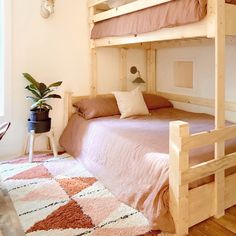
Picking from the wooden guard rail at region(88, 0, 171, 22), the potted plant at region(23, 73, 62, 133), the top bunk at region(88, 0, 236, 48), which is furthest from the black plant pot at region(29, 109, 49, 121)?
the wooden guard rail at region(88, 0, 171, 22)

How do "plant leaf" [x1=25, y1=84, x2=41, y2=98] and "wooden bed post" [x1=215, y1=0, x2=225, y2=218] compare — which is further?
"plant leaf" [x1=25, y1=84, x2=41, y2=98]

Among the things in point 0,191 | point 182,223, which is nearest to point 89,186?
point 0,191

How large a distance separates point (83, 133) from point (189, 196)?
159 cm

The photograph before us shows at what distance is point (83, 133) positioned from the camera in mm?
3115

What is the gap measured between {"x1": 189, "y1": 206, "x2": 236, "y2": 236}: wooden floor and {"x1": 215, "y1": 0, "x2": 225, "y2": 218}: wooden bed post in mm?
54

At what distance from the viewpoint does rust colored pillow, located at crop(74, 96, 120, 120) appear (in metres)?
3.25

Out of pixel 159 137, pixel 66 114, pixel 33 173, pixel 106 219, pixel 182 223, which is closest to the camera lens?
pixel 182 223

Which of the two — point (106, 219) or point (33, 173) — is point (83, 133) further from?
point (106, 219)

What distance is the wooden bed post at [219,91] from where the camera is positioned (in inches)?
72.5

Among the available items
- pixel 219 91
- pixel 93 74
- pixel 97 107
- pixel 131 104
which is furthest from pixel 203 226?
pixel 93 74

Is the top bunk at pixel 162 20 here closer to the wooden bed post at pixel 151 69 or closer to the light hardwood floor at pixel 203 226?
the wooden bed post at pixel 151 69

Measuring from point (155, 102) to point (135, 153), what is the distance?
1589 millimetres

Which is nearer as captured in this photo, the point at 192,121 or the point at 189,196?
the point at 189,196

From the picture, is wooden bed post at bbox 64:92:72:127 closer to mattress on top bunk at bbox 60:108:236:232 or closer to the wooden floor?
mattress on top bunk at bbox 60:108:236:232
